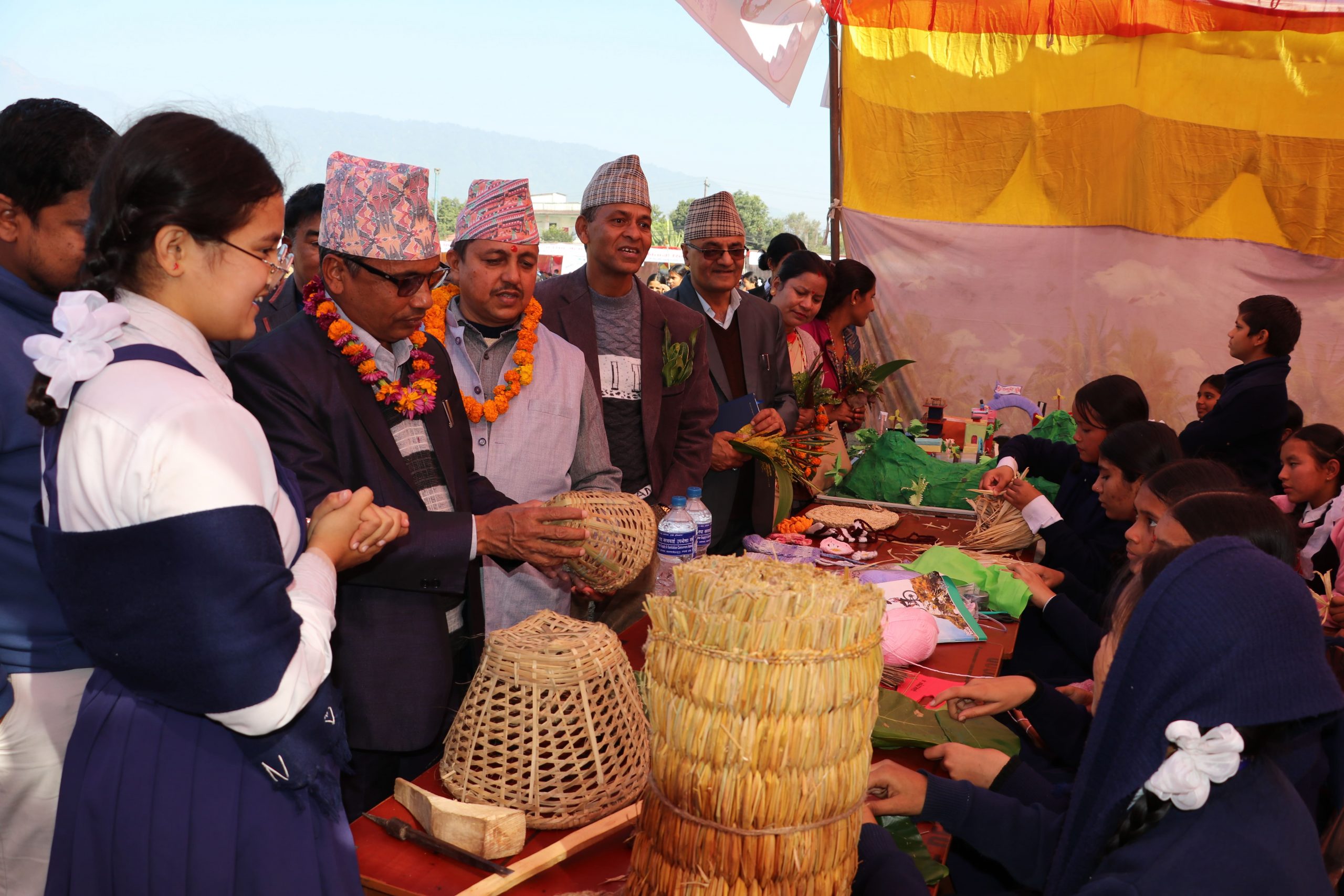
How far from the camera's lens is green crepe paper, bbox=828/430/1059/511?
453cm

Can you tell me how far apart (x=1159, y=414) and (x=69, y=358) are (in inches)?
346

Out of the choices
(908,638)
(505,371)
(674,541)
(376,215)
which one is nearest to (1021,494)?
(908,638)

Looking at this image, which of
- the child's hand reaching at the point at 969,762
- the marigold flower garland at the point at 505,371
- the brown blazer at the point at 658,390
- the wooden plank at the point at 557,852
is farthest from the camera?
the brown blazer at the point at 658,390

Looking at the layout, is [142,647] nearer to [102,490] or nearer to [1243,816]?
[102,490]

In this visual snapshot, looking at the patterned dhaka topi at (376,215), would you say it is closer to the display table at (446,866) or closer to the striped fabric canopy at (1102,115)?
the display table at (446,866)

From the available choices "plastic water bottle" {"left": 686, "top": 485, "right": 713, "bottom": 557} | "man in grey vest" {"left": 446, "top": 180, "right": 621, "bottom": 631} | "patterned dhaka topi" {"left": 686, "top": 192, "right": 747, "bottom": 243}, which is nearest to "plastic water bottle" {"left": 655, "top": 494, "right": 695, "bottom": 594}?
"plastic water bottle" {"left": 686, "top": 485, "right": 713, "bottom": 557}

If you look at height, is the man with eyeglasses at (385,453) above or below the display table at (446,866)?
above

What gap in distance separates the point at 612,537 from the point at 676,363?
152cm

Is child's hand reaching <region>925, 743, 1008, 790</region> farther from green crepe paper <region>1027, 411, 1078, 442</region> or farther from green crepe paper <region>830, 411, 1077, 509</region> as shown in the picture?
green crepe paper <region>1027, 411, 1078, 442</region>

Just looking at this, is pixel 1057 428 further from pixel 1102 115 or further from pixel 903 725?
pixel 903 725

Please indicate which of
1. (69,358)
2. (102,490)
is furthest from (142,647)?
(69,358)

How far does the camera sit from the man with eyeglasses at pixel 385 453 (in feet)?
7.14

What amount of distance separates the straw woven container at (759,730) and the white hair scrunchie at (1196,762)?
18.4 inches

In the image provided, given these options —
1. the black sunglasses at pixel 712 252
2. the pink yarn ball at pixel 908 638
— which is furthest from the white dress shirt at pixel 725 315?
the pink yarn ball at pixel 908 638
